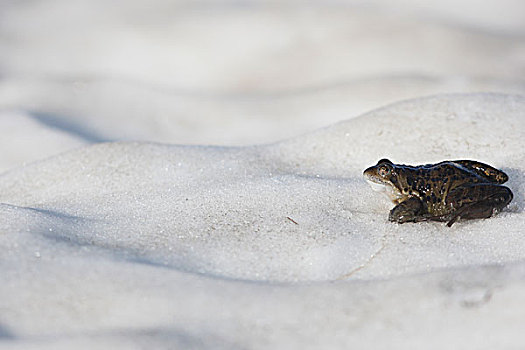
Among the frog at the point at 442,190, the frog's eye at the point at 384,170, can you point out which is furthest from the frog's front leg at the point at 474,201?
the frog's eye at the point at 384,170

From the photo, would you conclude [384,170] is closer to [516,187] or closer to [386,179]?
[386,179]

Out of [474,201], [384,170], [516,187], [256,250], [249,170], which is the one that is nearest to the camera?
[256,250]

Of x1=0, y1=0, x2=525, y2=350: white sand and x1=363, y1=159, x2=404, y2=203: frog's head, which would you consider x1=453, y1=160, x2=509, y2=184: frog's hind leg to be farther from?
x1=363, y1=159, x2=404, y2=203: frog's head

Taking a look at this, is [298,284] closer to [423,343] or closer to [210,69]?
[423,343]

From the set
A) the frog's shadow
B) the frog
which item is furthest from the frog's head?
the frog's shadow

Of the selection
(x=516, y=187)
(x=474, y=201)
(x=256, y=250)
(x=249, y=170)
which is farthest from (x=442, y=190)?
(x=249, y=170)

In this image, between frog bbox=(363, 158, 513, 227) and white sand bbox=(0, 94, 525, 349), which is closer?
white sand bbox=(0, 94, 525, 349)
